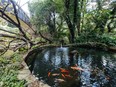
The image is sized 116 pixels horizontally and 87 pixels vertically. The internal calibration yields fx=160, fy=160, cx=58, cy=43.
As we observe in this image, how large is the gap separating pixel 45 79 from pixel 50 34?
14755 mm

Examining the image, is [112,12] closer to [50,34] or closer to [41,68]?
[50,34]

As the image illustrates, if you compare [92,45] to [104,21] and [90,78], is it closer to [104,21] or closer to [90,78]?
[104,21]

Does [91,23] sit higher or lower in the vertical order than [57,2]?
lower

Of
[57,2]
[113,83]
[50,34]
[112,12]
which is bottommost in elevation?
[113,83]

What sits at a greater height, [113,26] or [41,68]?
[113,26]

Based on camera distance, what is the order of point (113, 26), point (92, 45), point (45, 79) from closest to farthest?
point (45, 79)
point (92, 45)
point (113, 26)

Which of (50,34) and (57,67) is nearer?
(57,67)

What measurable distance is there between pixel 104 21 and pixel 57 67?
13253 mm

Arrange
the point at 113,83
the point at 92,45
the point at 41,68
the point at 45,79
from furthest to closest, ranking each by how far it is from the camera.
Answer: the point at 92,45
the point at 41,68
the point at 45,79
the point at 113,83

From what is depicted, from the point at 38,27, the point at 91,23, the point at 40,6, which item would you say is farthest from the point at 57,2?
the point at 91,23

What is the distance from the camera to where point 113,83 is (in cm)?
598

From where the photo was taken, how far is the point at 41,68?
7.93 m

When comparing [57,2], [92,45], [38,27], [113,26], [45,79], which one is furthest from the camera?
[113,26]

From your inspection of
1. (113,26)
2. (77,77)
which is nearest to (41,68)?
(77,77)
